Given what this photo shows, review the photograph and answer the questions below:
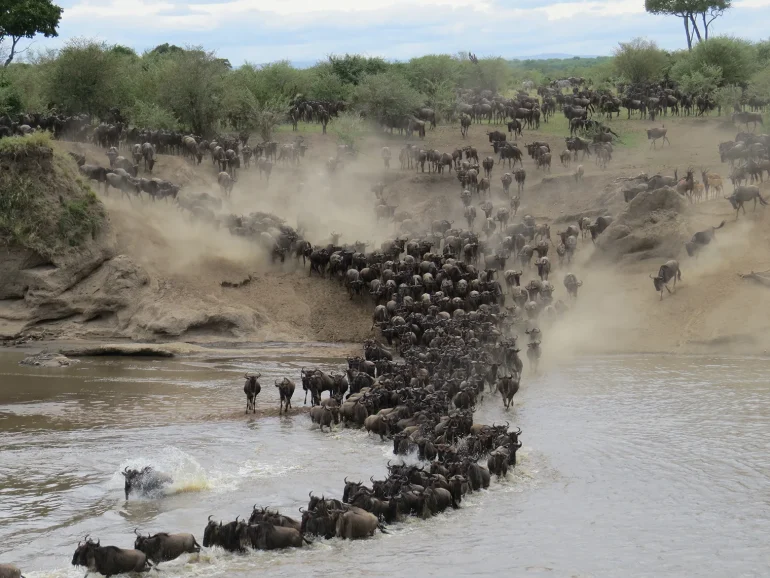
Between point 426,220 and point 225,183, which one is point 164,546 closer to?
point 426,220

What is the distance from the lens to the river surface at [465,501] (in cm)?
1411

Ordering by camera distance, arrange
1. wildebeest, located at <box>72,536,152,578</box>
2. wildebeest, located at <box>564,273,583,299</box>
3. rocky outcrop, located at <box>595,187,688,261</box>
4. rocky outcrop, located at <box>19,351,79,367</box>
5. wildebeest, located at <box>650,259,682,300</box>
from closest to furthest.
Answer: wildebeest, located at <box>72,536,152,578</box>, rocky outcrop, located at <box>19,351,79,367</box>, wildebeest, located at <box>650,259,682,300</box>, wildebeest, located at <box>564,273,583,299</box>, rocky outcrop, located at <box>595,187,688,261</box>

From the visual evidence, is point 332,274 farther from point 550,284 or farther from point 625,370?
point 625,370

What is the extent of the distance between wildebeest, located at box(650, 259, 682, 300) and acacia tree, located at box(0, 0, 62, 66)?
35.0m

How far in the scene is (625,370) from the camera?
26281 mm

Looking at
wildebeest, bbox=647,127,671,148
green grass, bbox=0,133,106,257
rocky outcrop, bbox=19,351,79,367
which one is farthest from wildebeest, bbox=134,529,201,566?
wildebeest, bbox=647,127,671,148

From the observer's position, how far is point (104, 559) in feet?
42.9

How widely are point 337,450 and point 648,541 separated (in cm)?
637

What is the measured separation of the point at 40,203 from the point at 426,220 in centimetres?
1438

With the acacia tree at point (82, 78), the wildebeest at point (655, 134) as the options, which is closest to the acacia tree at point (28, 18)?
the acacia tree at point (82, 78)

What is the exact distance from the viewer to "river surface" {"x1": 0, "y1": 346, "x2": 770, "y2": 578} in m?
14.1

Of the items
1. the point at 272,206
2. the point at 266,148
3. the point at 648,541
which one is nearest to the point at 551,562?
the point at 648,541

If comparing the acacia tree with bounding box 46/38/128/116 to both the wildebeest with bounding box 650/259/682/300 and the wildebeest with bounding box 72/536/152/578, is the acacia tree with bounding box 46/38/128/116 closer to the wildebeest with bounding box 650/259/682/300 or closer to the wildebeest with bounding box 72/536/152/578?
the wildebeest with bounding box 650/259/682/300

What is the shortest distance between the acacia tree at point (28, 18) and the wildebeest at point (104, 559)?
145ft
